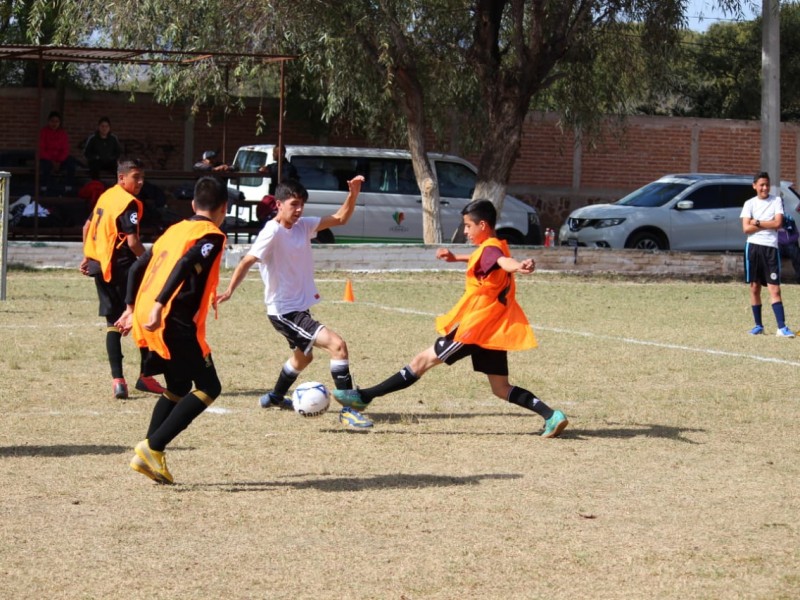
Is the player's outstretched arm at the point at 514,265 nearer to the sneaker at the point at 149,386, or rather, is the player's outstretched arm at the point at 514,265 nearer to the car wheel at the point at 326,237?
the sneaker at the point at 149,386

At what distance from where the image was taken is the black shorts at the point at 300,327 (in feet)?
28.2

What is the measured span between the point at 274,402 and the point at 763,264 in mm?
7238

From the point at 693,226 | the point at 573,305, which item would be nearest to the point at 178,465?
the point at 573,305

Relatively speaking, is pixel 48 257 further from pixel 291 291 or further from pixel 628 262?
pixel 291 291

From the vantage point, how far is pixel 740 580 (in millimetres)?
5289

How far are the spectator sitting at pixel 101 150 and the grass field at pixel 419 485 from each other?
10274mm

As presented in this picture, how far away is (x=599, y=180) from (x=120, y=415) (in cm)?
2748

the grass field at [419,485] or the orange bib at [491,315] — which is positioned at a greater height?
the orange bib at [491,315]

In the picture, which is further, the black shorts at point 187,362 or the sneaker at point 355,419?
the sneaker at point 355,419

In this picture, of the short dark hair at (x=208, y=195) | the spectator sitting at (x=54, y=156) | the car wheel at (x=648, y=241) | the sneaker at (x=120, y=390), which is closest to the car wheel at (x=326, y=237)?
the spectator sitting at (x=54, y=156)

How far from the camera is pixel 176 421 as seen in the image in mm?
6742

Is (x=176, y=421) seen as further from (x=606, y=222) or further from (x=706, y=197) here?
(x=706, y=197)

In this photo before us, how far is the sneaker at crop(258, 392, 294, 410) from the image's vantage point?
30.3ft

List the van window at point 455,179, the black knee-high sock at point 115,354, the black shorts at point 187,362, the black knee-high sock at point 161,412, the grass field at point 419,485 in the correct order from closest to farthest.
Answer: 1. the grass field at point 419,485
2. the black shorts at point 187,362
3. the black knee-high sock at point 161,412
4. the black knee-high sock at point 115,354
5. the van window at point 455,179
